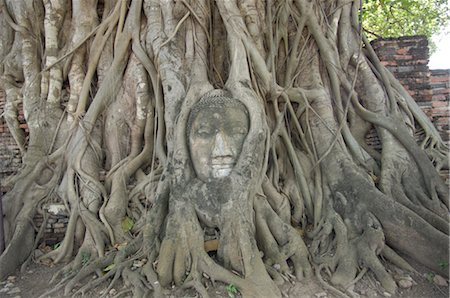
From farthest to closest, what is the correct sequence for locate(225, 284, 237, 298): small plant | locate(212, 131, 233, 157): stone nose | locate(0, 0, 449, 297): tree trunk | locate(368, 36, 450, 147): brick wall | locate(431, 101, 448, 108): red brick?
locate(431, 101, 448, 108): red brick → locate(368, 36, 450, 147): brick wall → locate(212, 131, 233, 157): stone nose → locate(0, 0, 449, 297): tree trunk → locate(225, 284, 237, 298): small plant

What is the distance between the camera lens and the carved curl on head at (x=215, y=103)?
2.44 m

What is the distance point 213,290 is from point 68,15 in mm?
3387

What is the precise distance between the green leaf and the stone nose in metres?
1.07

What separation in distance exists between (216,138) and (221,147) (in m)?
0.08

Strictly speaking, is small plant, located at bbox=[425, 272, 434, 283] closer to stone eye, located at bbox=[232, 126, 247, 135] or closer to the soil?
the soil

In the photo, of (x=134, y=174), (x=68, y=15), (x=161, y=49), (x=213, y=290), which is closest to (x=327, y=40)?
(x=161, y=49)

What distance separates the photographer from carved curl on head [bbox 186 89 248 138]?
2.44 m

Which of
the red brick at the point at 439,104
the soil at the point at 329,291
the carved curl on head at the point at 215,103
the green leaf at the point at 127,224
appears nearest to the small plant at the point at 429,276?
the soil at the point at 329,291

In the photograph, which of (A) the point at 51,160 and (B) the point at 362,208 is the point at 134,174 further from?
(B) the point at 362,208

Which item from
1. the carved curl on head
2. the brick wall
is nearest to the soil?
the carved curl on head

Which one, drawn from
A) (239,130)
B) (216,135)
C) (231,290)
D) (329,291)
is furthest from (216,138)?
(329,291)

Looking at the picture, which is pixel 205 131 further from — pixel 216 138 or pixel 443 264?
pixel 443 264

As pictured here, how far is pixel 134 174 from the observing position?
9.79 feet

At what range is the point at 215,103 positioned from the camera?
2.45 meters
